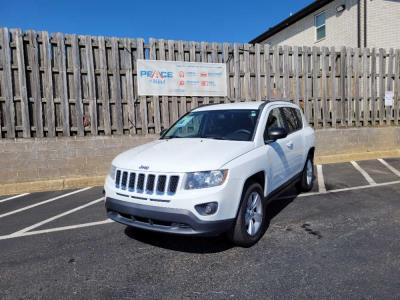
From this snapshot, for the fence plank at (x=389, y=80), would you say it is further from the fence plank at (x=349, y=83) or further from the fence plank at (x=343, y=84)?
the fence plank at (x=343, y=84)

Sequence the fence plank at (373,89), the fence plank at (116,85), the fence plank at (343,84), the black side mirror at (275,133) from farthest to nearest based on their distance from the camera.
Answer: the fence plank at (373,89)
the fence plank at (343,84)
the fence plank at (116,85)
the black side mirror at (275,133)

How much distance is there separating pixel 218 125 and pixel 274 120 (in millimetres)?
855

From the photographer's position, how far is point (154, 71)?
28.4 feet

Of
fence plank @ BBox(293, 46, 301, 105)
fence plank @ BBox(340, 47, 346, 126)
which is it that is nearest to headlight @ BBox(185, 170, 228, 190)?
fence plank @ BBox(293, 46, 301, 105)

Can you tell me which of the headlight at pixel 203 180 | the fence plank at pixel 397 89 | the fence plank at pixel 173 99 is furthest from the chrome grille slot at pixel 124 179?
the fence plank at pixel 397 89

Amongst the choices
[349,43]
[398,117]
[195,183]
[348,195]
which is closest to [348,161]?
[398,117]

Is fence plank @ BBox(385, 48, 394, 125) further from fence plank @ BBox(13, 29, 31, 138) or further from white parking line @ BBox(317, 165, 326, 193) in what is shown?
fence plank @ BBox(13, 29, 31, 138)

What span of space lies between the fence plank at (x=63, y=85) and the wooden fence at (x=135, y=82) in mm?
21

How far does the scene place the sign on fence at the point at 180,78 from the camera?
A: 28.2 ft

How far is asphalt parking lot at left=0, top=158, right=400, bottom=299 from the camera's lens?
3.15 meters

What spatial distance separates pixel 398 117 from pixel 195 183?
1061cm

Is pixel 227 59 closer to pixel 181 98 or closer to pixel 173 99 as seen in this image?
pixel 181 98

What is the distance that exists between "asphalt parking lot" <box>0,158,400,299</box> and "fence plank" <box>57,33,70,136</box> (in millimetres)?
2621

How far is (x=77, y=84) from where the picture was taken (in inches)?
315
